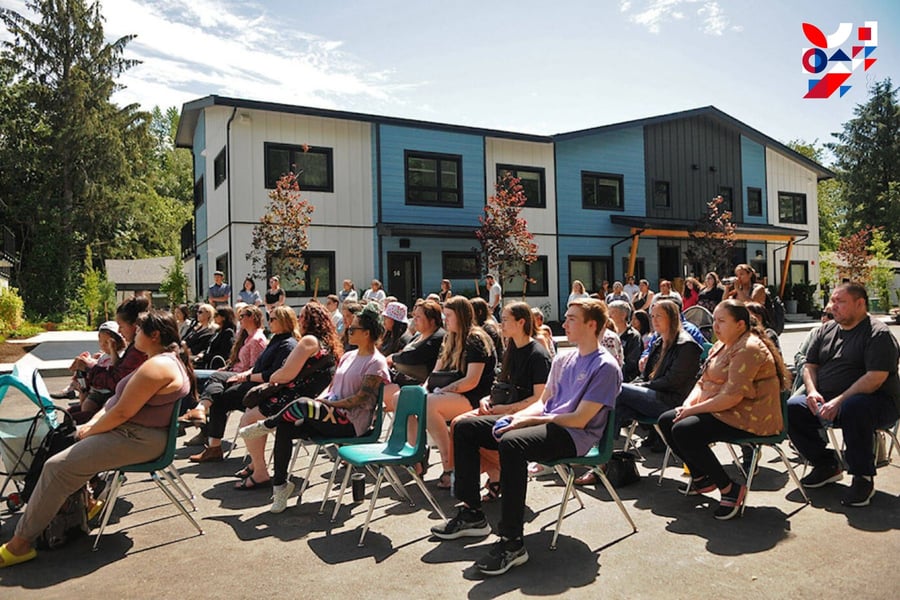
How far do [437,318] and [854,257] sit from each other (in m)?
34.1

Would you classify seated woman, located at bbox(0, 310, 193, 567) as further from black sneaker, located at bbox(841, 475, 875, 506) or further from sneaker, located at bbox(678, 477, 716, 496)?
black sneaker, located at bbox(841, 475, 875, 506)

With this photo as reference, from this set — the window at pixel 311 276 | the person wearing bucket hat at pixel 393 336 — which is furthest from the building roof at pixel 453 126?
the person wearing bucket hat at pixel 393 336

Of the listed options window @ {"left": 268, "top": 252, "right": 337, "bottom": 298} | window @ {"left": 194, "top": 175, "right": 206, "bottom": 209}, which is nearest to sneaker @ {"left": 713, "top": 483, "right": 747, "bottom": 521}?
window @ {"left": 268, "top": 252, "right": 337, "bottom": 298}

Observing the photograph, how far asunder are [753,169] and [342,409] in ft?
91.1

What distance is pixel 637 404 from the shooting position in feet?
19.8

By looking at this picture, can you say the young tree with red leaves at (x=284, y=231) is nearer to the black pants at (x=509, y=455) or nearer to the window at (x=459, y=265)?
the window at (x=459, y=265)

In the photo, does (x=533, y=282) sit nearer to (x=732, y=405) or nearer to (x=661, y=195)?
(x=661, y=195)

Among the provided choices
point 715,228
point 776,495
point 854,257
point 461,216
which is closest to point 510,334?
point 776,495

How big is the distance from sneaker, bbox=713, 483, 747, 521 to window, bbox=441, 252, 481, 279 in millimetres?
17447

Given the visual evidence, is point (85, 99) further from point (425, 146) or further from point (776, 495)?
point (776, 495)

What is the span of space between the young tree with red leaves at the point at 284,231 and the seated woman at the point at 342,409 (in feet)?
43.5

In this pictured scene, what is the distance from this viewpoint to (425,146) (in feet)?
71.5

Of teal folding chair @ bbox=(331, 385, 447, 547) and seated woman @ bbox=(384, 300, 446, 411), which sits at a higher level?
seated woman @ bbox=(384, 300, 446, 411)

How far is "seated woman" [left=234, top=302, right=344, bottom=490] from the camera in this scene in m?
5.80
